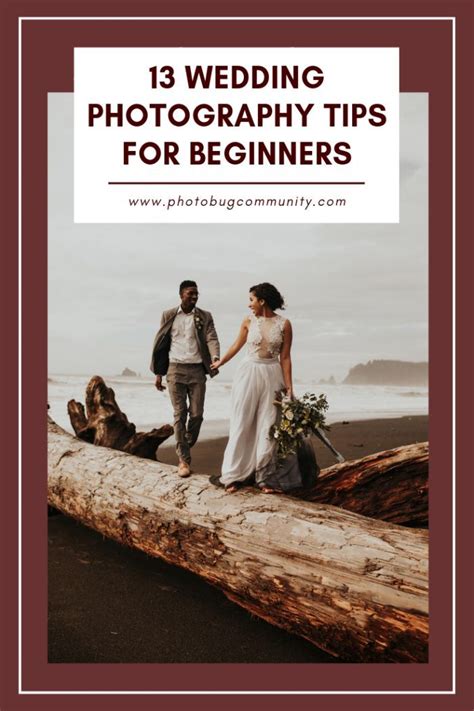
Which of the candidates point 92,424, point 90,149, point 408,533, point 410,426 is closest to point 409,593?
point 408,533

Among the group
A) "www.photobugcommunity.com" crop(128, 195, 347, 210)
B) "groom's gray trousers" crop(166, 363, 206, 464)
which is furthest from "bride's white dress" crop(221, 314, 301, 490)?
"www.photobugcommunity.com" crop(128, 195, 347, 210)

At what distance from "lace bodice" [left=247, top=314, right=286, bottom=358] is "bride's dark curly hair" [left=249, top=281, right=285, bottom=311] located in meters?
0.14

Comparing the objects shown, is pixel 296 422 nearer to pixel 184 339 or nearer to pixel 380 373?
pixel 184 339

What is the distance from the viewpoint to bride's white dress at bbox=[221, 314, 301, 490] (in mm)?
4941

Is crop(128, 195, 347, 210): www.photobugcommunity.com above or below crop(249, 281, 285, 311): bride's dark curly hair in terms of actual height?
above

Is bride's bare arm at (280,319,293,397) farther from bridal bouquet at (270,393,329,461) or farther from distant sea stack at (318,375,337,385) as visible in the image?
distant sea stack at (318,375,337,385)

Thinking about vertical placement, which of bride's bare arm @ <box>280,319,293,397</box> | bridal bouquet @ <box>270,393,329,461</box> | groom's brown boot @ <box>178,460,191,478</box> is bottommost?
groom's brown boot @ <box>178,460,191,478</box>

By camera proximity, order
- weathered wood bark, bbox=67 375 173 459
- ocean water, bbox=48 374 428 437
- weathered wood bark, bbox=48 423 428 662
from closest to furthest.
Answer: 1. weathered wood bark, bbox=48 423 428 662
2. weathered wood bark, bbox=67 375 173 459
3. ocean water, bbox=48 374 428 437

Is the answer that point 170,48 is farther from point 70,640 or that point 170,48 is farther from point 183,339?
point 70,640

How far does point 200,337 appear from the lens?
5.94 m

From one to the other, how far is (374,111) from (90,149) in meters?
2.24

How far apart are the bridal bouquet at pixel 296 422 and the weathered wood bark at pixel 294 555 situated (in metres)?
0.48

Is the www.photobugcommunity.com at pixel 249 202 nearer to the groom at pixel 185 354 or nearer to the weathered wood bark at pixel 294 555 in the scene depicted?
the groom at pixel 185 354
